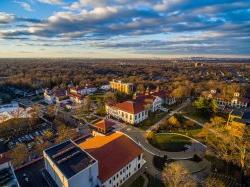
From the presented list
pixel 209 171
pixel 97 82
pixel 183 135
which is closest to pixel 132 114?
pixel 183 135

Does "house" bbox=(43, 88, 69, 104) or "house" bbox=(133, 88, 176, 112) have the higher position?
"house" bbox=(133, 88, 176, 112)

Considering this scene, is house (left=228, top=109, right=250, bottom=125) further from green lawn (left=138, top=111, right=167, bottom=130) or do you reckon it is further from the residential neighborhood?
green lawn (left=138, top=111, right=167, bottom=130)

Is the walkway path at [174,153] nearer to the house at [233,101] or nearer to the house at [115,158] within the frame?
the house at [115,158]

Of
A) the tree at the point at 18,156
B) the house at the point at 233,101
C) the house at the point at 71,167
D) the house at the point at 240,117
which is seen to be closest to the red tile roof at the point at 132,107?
the house at the point at 240,117

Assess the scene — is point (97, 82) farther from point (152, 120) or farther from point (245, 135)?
point (245, 135)

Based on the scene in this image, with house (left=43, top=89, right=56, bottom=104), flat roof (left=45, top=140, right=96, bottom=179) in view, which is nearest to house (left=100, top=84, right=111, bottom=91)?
house (left=43, top=89, right=56, bottom=104)

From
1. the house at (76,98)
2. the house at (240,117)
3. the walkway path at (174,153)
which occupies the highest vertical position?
the house at (240,117)

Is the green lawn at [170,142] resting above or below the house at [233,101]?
below

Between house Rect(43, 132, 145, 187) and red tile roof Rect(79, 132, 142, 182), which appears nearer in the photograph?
house Rect(43, 132, 145, 187)

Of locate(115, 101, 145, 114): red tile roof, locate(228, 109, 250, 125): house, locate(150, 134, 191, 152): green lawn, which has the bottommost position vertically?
locate(150, 134, 191, 152): green lawn
